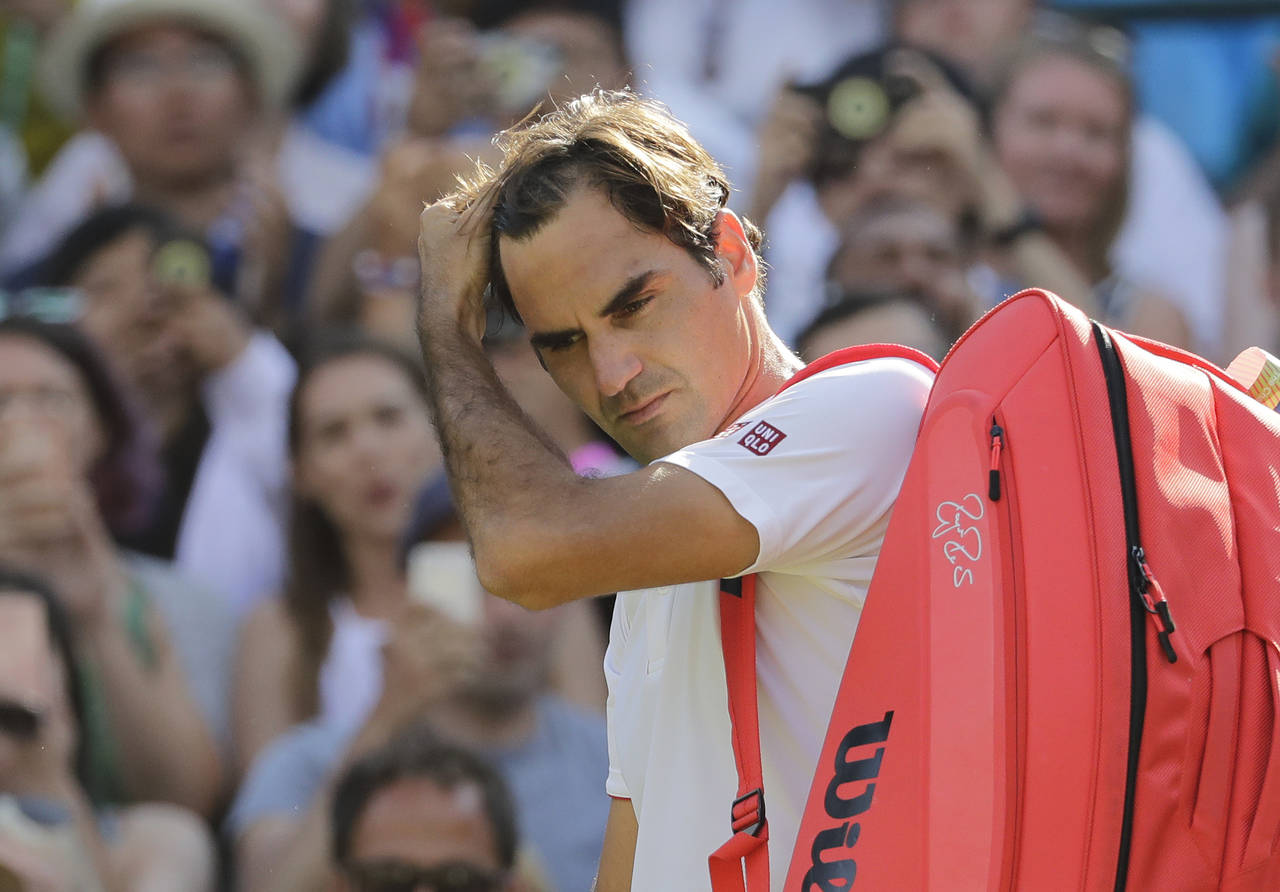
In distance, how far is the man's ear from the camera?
2.34 metres

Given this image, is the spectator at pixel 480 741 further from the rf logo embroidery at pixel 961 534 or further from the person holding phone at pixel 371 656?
the rf logo embroidery at pixel 961 534

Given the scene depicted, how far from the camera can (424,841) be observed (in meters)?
4.11

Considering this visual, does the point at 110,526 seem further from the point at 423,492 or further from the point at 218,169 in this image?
the point at 218,169

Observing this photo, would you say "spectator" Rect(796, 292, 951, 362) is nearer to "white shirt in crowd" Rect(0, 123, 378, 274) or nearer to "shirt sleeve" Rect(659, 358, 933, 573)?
"white shirt in crowd" Rect(0, 123, 378, 274)

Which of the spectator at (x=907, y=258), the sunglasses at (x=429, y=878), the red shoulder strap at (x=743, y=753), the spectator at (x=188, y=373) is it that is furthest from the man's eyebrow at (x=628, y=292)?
the spectator at (x=188, y=373)

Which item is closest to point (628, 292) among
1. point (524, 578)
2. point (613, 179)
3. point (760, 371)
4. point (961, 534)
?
point (613, 179)

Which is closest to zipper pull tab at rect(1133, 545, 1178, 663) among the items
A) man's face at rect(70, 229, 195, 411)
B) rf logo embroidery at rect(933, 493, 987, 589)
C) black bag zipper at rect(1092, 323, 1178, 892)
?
black bag zipper at rect(1092, 323, 1178, 892)

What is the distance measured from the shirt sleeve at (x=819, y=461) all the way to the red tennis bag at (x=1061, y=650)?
0.34 ft

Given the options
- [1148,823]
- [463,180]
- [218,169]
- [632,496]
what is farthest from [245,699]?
[1148,823]

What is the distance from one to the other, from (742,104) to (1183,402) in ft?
16.6

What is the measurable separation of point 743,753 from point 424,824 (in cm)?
226

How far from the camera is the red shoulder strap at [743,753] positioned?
1.98 meters

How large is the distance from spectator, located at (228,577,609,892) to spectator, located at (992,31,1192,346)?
8.74 ft

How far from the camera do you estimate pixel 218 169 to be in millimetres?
6375
